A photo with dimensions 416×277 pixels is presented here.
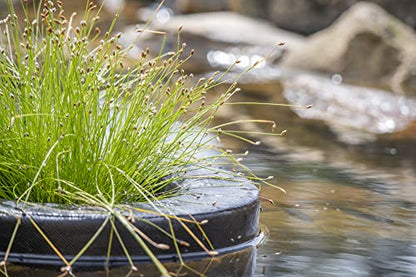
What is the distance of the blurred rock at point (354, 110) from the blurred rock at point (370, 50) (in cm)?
197

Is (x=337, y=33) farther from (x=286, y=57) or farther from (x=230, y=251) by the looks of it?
(x=230, y=251)

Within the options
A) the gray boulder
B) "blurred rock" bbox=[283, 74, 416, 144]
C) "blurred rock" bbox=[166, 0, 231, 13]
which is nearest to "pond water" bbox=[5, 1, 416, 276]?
"blurred rock" bbox=[283, 74, 416, 144]

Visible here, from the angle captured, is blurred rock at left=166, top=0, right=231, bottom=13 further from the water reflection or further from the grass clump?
the water reflection

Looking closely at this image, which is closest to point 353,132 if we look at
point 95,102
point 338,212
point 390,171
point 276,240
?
point 390,171

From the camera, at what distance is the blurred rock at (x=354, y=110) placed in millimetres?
8789

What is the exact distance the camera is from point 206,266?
149 inches

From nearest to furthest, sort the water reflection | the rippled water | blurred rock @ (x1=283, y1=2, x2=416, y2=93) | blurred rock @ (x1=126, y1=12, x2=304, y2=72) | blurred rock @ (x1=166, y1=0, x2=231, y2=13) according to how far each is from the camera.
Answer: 1. the water reflection
2. the rippled water
3. blurred rock @ (x1=283, y1=2, x2=416, y2=93)
4. blurred rock @ (x1=126, y1=12, x2=304, y2=72)
5. blurred rock @ (x1=166, y1=0, x2=231, y2=13)

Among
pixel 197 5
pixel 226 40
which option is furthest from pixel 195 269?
pixel 197 5

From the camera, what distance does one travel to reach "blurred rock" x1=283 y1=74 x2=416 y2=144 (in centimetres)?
879

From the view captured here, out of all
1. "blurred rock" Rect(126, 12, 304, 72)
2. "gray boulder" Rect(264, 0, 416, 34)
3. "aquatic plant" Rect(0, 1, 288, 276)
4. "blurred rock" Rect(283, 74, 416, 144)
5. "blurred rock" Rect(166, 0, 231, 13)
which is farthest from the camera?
"blurred rock" Rect(166, 0, 231, 13)

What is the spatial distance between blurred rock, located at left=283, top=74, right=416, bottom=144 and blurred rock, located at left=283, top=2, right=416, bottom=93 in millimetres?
1970

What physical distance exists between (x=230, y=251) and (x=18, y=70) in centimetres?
120

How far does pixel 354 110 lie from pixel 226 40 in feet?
18.9

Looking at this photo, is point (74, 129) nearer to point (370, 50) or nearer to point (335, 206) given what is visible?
point (335, 206)
